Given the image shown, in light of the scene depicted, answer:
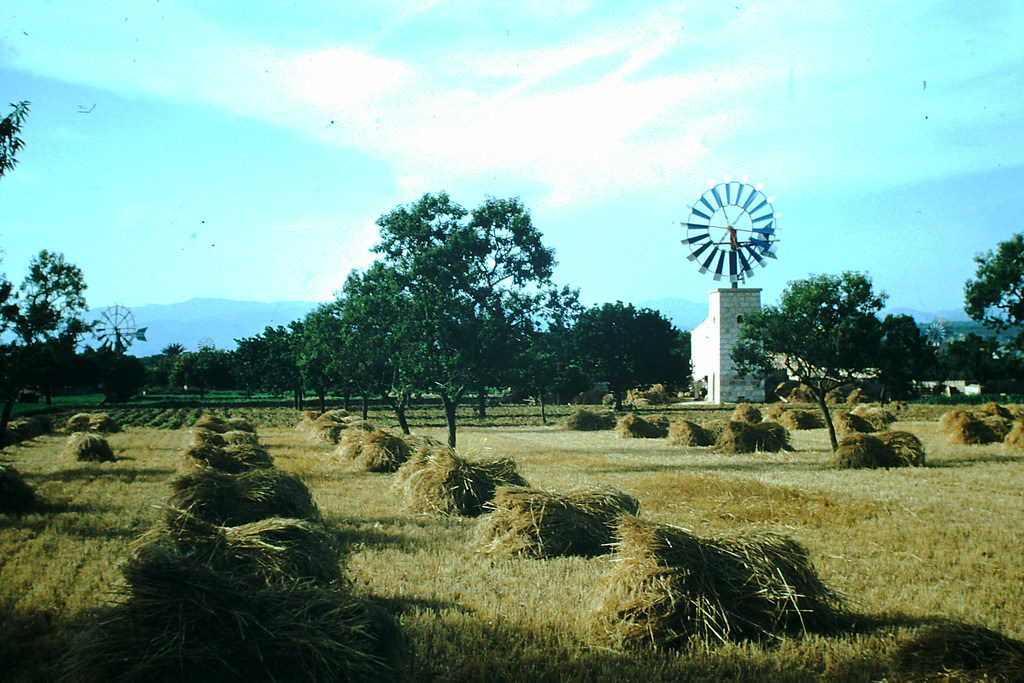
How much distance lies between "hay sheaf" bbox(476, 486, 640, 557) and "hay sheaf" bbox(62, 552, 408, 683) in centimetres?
383

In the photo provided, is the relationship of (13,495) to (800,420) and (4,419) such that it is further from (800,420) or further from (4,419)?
(800,420)

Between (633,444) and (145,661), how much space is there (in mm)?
24044

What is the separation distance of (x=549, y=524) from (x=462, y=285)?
1310 cm

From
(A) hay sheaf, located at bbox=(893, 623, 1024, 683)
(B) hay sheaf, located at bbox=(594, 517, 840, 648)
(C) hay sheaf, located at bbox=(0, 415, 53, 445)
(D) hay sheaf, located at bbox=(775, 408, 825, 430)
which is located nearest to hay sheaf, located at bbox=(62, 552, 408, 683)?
(B) hay sheaf, located at bbox=(594, 517, 840, 648)

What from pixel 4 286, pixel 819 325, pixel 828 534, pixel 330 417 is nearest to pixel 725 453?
pixel 819 325

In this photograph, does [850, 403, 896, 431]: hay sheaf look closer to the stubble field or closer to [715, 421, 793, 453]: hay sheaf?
[715, 421, 793, 453]: hay sheaf

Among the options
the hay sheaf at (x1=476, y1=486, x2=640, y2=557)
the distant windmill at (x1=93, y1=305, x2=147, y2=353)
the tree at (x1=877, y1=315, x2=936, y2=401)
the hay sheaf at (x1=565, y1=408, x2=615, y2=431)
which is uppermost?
the distant windmill at (x1=93, y1=305, x2=147, y2=353)

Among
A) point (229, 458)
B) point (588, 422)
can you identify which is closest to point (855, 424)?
point (588, 422)

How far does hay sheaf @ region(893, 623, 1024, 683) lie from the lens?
169 inches

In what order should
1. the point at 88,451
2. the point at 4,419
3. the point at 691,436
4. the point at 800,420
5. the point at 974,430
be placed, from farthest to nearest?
the point at 800,420
the point at 691,436
the point at 974,430
the point at 4,419
the point at 88,451

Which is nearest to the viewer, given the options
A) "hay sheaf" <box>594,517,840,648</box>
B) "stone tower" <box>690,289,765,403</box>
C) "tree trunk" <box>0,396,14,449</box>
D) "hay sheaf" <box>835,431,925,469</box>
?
"hay sheaf" <box>594,517,840,648</box>

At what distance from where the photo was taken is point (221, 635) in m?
4.48

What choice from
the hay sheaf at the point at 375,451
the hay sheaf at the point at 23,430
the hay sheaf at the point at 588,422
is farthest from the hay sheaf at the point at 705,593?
the hay sheaf at the point at 588,422

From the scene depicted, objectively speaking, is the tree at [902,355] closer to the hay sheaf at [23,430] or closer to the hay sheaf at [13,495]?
the hay sheaf at [13,495]
